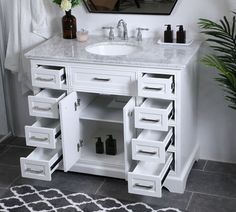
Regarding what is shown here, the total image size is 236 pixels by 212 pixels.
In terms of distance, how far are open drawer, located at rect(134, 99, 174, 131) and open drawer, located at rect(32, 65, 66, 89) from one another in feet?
Answer: 1.64

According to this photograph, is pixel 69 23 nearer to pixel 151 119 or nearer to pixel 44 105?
pixel 44 105

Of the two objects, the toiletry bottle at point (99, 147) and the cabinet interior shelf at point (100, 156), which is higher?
the toiletry bottle at point (99, 147)

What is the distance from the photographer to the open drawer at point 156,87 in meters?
2.82

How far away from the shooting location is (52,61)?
10.1 feet

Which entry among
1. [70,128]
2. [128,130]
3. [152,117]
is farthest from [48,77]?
[152,117]

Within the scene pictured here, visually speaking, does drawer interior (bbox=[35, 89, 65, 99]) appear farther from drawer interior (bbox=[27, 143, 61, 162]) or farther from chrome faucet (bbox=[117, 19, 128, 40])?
chrome faucet (bbox=[117, 19, 128, 40])

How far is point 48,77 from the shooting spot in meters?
3.07

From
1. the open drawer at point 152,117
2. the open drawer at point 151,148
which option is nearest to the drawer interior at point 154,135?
the open drawer at point 151,148

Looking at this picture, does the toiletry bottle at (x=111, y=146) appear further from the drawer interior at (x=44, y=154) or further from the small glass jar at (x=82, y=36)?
the small glass jar at (x=82, y=36)

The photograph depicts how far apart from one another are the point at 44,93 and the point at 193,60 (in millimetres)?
904

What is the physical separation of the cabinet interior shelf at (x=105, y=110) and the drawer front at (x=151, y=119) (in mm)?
297

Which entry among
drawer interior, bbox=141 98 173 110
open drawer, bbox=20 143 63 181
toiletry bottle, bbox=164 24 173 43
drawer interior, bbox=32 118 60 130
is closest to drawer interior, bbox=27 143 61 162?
open drawer, bbox=20 143 63 181

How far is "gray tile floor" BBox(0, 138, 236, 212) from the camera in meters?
3.00

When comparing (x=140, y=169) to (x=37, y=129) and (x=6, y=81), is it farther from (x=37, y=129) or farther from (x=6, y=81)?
Answer: (x=6, y=81)
